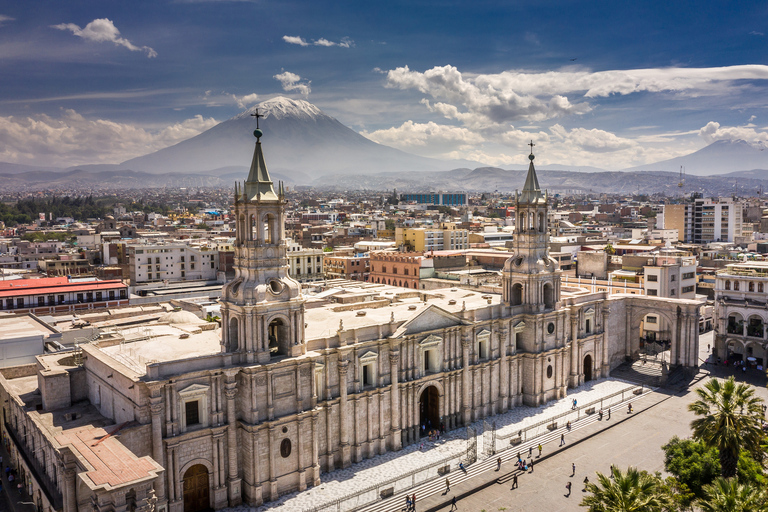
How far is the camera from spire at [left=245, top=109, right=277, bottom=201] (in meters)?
33.0

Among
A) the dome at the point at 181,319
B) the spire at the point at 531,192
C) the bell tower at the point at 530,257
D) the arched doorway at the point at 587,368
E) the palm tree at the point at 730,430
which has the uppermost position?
the spire at the point at 531,192

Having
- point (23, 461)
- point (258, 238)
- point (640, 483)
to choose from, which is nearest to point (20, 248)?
point (23, 461)

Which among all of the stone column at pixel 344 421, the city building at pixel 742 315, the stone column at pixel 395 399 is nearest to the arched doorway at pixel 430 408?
the stone column at pixel 395 399

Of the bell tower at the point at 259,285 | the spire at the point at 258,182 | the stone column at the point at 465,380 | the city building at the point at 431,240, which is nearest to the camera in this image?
the bell tower at the point at 259,285

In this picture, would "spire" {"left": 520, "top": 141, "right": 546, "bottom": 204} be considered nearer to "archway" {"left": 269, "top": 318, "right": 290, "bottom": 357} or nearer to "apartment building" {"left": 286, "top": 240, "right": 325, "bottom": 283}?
"archway" {"left": 269, "top": 318, "right": 290, "bottom": 357}

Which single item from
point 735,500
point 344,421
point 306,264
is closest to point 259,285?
point 344,421

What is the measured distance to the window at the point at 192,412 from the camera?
30920 millimetres

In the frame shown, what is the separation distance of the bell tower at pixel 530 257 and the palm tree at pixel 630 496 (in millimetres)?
24421

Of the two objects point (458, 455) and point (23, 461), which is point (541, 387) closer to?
point (458, 455)

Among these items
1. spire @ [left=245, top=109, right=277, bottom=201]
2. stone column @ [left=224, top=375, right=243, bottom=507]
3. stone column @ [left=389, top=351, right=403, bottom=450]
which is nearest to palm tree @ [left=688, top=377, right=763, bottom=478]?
stone column @ [left=389, top=351, right=403, bottom=450]

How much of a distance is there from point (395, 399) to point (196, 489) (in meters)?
14.0

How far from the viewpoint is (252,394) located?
31.8m

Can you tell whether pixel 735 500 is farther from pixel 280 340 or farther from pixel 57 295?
pixel 57 295

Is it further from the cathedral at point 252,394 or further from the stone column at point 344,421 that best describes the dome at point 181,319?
the stone column at point 344,421
